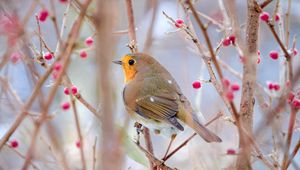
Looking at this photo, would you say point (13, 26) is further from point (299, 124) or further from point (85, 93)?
point (85, 93)

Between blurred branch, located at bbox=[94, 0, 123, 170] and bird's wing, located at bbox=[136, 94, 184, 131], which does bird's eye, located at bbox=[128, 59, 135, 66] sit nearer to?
bird's wing, located at bbox=[136, 94, 184, 131]

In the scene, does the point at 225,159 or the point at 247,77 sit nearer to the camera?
the point at 247,77

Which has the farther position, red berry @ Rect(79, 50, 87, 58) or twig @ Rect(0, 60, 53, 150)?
red berry @ Rect(79, 50, 87, 58)

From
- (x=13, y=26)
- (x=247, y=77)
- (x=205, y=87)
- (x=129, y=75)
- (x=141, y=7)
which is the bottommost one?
(x=247, y=77)

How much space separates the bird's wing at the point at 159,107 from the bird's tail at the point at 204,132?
0.27 m

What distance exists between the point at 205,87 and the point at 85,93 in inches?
77.1

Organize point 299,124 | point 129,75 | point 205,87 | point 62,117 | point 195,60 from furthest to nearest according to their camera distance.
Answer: point 195,60
point 205,87
point 62,117
point 129,75
point 299,124

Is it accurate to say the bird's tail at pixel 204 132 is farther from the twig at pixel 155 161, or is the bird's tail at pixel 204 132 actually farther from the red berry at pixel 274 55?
the red berry at pixel 274 55

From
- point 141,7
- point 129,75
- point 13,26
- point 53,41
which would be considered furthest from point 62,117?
point 13,26

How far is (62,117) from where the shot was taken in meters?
3.98

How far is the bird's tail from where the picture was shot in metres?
2.27

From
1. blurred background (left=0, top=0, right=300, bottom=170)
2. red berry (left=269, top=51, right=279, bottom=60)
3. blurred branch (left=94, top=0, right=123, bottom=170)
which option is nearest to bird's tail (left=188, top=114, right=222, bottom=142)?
blurred background (left=0, top=0, right=300, bottom=170)

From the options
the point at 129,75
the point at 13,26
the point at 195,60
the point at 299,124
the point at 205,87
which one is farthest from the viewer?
the point at 195,60

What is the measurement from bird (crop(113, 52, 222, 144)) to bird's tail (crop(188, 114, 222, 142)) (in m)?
0.08
